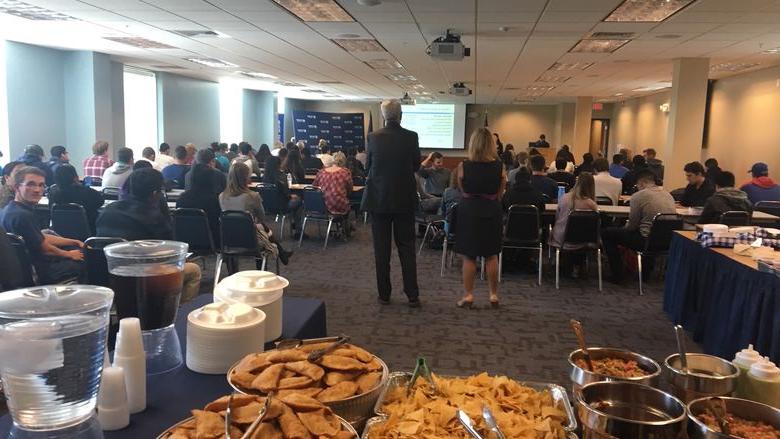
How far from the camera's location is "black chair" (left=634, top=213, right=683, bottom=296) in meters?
5.52

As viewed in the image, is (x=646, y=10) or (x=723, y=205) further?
(x=646, y=10)

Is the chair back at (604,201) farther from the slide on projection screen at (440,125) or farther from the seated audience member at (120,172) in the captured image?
the slide on projection screen at (440,125)

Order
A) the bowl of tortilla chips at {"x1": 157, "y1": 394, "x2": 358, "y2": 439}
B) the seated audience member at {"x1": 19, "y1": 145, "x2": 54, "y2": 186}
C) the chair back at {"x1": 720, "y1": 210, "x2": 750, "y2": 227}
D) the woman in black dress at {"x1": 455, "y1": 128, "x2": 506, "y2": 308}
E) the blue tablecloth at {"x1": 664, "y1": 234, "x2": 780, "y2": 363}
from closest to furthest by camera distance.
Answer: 1. the bowl of tortilla chips at {"x1": 157, "y1": 394, "x2": 358, "y2": 439}
2. the blue tablecloth at {"x1": 664, "y1": 234, "x2": 780, "y2": 363}
3. the woman in black dress at {"x1": 455, "y1": 128, "x2": 506, "y2": 308}
4. the chair back at {"x1": 720, "y1": 210, "x2": 750, "y2": 227}
5. the seated audience member at {"x1": 19, "y1": 145, "x2": 54, "y2": 186}

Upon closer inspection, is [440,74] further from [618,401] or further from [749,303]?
[618,401]

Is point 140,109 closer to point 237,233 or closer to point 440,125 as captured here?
point 237,233

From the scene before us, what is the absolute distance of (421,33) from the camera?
7117 mm

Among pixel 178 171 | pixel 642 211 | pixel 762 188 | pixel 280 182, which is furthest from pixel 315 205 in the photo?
pixel 762 188

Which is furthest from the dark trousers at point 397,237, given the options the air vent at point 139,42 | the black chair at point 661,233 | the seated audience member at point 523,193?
the air vent at point 139,42

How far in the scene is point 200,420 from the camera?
1157 millimetres

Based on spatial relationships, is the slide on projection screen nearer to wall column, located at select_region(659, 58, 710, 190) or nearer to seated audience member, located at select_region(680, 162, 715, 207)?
wall column, located at select_region(659, 58, 710, 190)

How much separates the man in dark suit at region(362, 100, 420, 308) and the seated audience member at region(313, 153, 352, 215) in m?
2.84

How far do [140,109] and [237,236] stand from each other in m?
8.84

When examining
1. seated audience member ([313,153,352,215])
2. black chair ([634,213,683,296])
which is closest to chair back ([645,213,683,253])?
black chair ([634,213,683,296])

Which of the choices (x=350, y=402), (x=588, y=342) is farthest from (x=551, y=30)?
(x=350, y=402)
